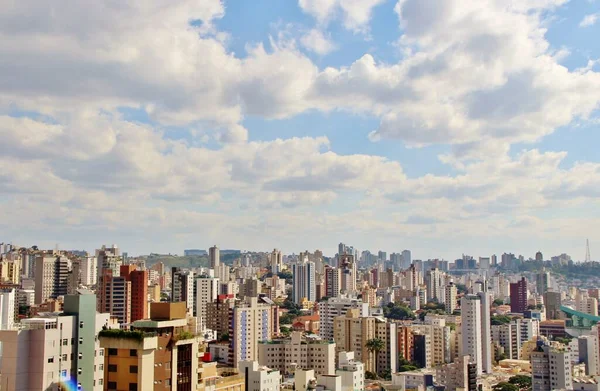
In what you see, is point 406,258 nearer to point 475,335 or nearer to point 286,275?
point 286,275

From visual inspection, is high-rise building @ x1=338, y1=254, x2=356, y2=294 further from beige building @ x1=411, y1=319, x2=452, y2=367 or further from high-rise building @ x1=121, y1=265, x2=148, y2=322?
high-rise building @ x1=121, y1=265, x2=148, y2=322

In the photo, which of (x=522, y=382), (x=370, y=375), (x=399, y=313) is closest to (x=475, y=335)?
(x=522, y=382)

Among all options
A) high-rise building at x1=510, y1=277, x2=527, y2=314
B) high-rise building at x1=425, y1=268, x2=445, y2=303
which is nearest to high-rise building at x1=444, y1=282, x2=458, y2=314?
high-rise building at x1=510, y1=277, x2=527, y2=314

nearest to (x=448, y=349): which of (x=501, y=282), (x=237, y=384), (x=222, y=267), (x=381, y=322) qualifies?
(x=381, y=322)

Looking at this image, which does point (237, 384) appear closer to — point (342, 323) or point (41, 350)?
point (41, 350)

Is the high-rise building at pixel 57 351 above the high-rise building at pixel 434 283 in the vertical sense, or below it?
above

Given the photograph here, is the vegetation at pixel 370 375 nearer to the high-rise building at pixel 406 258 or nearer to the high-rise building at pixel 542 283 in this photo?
the high-rise building at pixel 542 283

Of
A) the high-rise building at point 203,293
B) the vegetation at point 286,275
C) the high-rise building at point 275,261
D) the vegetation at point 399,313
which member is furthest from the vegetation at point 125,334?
the high-rise building at point 275,261
